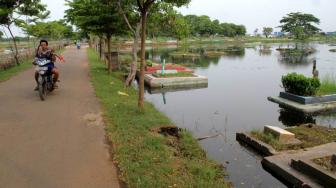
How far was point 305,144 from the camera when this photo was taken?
7832 millimetres

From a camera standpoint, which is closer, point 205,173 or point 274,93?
point 205,173

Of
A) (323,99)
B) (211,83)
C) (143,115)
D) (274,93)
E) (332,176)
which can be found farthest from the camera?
(211,83)

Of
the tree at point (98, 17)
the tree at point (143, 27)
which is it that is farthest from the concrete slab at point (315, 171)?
the tree at point (98, 17)

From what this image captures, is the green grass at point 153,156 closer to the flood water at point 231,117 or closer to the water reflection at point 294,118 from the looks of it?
the flood water at point 231,117

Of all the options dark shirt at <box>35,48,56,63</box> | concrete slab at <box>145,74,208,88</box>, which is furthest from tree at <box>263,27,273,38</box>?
dark shirt at <box>35,48,56,63</box>

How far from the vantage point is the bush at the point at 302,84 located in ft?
41.9

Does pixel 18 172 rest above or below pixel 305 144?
above

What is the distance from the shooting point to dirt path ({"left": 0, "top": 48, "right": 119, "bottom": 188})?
4.66 m

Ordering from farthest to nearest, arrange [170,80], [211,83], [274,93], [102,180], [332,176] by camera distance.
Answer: [211,83]
[170,80]
[274,93]
[332,176]
[102,180]

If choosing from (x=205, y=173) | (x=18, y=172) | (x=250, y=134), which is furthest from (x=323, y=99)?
(x=18, y=172)

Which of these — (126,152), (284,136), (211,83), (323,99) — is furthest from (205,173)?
(211,83)

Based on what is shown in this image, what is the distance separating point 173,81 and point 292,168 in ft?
40.3

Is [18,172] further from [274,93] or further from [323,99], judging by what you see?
[274,93]

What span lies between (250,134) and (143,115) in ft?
8.80
